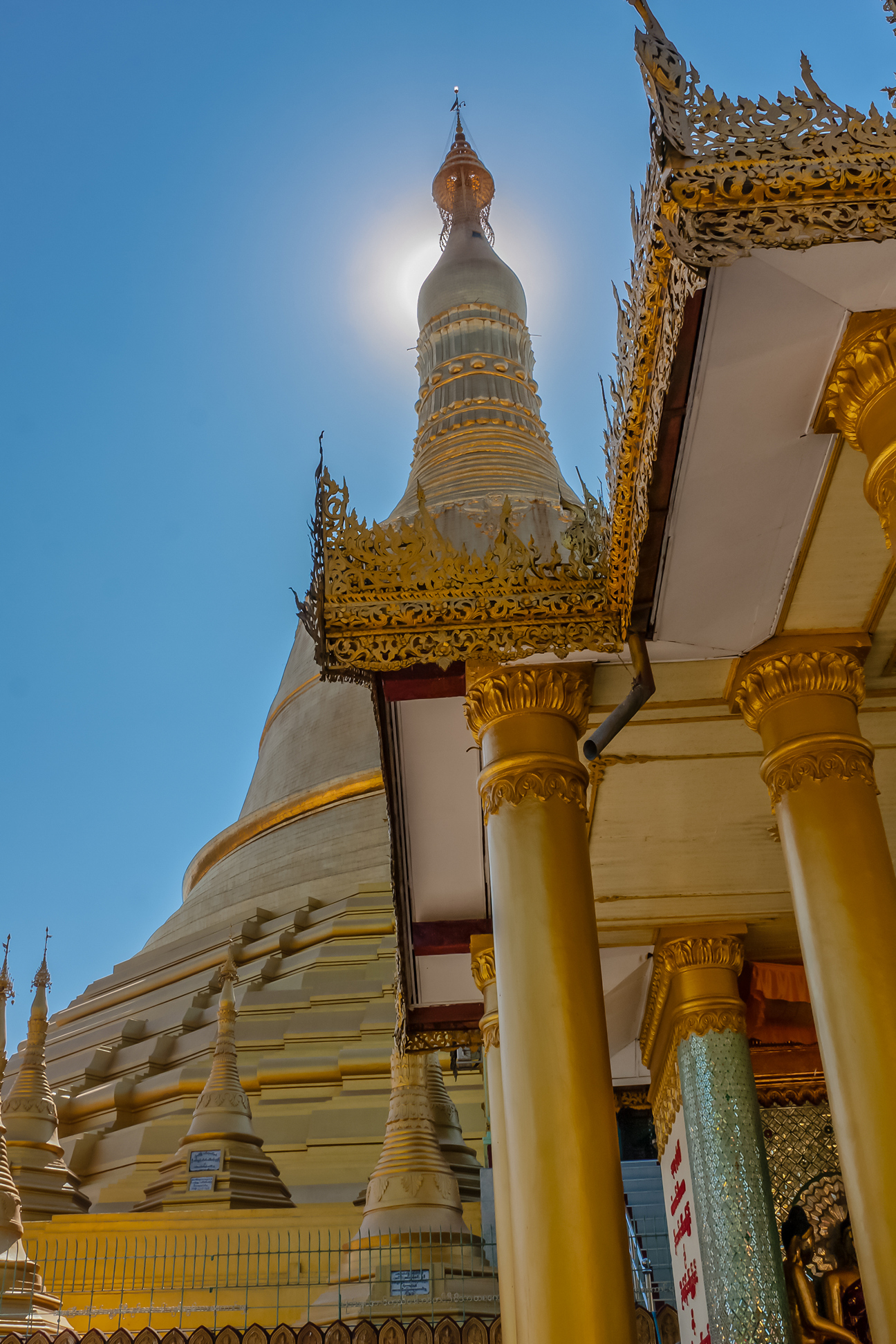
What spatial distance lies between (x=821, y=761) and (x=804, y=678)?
435 millimetres

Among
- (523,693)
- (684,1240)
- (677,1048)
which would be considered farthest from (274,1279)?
(523,693)

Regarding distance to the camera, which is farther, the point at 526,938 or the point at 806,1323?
the point at 806,1323

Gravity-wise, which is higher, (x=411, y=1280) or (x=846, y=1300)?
(x=411, y=1280)

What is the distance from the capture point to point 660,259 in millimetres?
3953

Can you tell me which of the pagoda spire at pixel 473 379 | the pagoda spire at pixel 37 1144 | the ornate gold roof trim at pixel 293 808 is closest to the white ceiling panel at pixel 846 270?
A: the pagoda spire at pixel 473 379

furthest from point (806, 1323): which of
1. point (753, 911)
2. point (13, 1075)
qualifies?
point (13, 1075)

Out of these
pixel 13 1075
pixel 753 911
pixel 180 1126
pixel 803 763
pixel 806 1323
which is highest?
pixel 13 1075

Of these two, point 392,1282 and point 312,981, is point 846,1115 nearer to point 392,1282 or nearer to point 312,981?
point 392,1282

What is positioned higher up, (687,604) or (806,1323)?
(687,604)

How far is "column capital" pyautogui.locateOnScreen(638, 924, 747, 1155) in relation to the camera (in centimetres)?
768

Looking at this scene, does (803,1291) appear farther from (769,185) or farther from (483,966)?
(769,185)

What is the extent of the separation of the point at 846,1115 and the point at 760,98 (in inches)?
136

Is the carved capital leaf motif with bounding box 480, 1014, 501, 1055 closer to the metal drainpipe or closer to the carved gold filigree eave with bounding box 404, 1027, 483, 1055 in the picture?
the carved gold filigree eave with bounding box 404, 1027, 483, 1055

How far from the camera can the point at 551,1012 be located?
5012 millimetres
